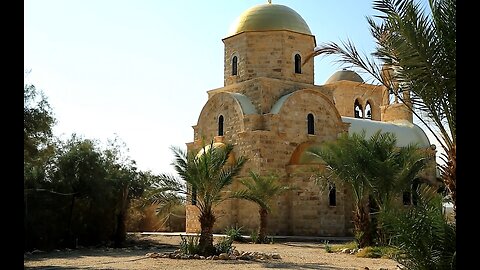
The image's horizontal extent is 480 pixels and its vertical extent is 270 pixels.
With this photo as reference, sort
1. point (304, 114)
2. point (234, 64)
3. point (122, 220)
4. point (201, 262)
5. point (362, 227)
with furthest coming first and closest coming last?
point (234, 64) < point (304, 114) < point (122, 220) < point (362, 227) < point (201, 262)

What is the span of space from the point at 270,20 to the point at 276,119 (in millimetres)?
4897

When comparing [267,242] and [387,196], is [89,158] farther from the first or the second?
[387,196]

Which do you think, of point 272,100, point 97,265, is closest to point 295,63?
point 272,100

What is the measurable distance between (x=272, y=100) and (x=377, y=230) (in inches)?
385

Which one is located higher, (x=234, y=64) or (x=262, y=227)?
(x=234, y=64)

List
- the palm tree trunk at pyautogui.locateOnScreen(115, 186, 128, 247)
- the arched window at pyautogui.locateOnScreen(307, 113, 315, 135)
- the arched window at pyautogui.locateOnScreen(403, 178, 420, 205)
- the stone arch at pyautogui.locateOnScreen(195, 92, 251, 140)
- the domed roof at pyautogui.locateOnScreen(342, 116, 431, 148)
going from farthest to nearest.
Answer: the domed roof at pyautogui.locateOnScreen(342, 116, 431, 148) < the arched window at pyautogui.locateOnScreen(307, 113, 315, 135) < the stone arch at pyautogui.locateOnScreen(195, 92, 251, 140) < the palm tree trunk at pyautogui.locateOnScreen(115, 186, 128, 247) < the arched window at pyautogui.locateOnScreen(403, 178, 420, 205)

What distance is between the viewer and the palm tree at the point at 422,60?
5602 mm

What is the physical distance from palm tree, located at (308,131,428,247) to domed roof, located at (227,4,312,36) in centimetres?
946

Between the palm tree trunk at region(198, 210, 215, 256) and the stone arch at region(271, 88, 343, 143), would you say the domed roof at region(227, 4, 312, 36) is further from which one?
the palm tree trunk at region(198, 210, 215, 256)

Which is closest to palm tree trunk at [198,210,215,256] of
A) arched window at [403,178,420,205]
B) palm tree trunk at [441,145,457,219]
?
arched window at [403,178,420,205]

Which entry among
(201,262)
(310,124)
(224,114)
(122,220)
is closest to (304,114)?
(310,124)

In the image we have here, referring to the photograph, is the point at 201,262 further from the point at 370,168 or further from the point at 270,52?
the point at 270,52

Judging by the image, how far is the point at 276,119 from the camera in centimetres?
2378

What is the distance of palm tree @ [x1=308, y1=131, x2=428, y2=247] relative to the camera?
15070 millimetres
